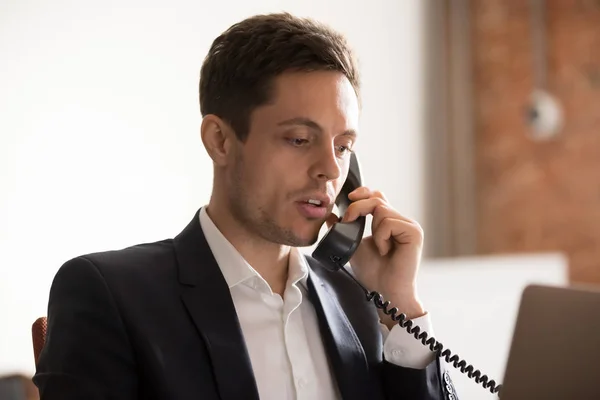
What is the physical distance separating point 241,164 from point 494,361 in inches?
58.8

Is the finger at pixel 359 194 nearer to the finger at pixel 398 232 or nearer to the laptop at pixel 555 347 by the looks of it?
the finger at pixel 398 232

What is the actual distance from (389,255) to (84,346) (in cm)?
60

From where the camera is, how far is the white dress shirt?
4.38ft

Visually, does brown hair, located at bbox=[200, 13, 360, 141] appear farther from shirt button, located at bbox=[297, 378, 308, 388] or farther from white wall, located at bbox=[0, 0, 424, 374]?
white wall, located at bbox=[0, 0, 424, 374]

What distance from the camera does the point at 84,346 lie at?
46.8 inches

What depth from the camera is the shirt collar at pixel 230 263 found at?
54.1 inches

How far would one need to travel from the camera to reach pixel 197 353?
4.12ft

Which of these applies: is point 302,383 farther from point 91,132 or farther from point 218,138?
point 91,132

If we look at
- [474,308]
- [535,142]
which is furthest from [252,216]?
[535,142]

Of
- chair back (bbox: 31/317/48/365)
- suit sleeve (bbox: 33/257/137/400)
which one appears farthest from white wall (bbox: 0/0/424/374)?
suit sleeve (bbox: 33/257/137/400)

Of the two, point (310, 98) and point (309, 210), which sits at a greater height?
point (310, 98)

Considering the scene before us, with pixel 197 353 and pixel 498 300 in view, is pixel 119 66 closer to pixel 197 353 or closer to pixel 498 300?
pixel 197 353

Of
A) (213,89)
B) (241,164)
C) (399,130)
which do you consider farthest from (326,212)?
(399,130)

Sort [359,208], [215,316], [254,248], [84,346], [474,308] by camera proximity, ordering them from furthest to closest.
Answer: [474,308]
[359,208]
[254,248]
[215,316]
[84,346]
